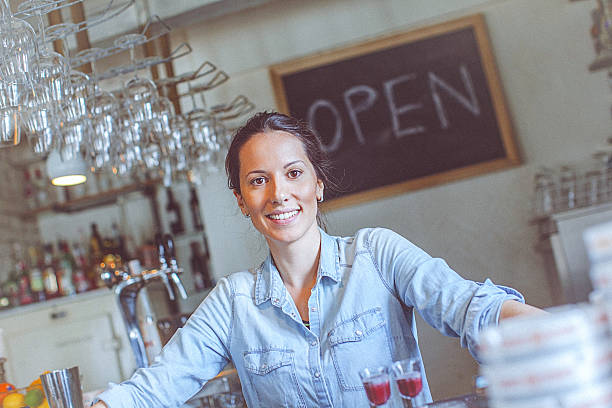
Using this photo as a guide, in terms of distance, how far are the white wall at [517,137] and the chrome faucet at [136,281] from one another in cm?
135

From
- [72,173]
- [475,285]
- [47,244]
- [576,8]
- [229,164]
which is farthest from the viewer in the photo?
[47,244]

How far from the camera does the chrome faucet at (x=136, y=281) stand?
221 cm

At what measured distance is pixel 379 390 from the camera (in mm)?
1033

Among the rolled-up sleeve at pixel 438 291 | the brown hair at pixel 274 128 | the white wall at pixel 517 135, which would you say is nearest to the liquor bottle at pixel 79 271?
the white wall at pixel 517 135

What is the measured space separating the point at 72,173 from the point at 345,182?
1.50 m

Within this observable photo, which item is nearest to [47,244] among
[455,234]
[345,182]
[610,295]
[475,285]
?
[345,182]

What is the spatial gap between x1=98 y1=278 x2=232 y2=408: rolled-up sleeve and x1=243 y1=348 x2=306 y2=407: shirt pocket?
0.08m

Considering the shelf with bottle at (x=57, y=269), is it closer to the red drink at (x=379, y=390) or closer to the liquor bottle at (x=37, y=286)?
the liquor bottle at (x=37, y=286)

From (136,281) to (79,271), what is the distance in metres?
2.25

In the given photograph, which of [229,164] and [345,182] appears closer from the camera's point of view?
[229,164]

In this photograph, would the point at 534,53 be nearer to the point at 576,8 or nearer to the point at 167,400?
the point at 576,8

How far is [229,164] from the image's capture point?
1.69 m

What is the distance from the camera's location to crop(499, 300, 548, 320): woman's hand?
3.44ft

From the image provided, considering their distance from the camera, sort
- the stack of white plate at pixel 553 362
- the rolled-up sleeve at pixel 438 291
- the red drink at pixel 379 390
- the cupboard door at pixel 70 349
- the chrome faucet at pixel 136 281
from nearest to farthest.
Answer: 1. the stack of white plate at pixel 553 362
2. the red drink at pixel 379 390
3. the rolled-up sleeve at pixel 438 291
4. the chrome faucet at pixel 136 281
5. the cupboard door at pixel 70 349
